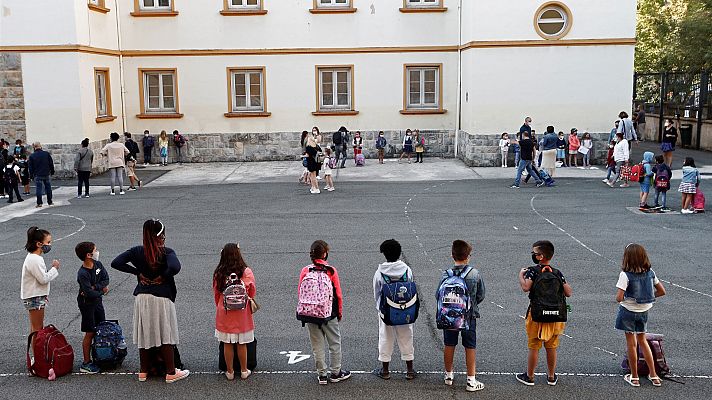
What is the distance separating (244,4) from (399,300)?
22.6 meters

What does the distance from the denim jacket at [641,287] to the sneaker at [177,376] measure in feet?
14.8

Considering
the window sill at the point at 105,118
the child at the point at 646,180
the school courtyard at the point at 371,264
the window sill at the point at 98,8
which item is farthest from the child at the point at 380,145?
the child at the point at 646,180

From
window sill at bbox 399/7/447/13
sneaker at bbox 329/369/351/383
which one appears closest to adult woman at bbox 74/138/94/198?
window sill at bbox 399/7/447/13

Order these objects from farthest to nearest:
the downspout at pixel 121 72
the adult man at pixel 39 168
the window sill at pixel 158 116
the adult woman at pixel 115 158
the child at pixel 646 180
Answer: the window sill at pixel 158 116
the downspout at pixel 121 72
the adult woman at pixel 115 158
the adult man at pixel 39 168
the child at pixel 646 180

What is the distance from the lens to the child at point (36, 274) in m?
7.64

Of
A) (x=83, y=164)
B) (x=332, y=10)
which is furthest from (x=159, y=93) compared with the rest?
(x=83, y=164)

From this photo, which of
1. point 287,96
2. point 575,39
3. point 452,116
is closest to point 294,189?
point 287,96

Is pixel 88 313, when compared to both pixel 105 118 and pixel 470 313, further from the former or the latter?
pixel 105 118

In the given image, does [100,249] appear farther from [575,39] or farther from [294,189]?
[575,39]

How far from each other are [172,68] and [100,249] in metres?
15.2

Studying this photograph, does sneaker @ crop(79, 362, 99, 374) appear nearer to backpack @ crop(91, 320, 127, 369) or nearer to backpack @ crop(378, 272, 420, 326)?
backpack @ crop(91, 320, 127, 369)

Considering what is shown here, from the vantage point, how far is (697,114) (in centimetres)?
3017

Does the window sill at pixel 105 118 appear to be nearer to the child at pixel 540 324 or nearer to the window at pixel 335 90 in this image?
the window at pixel 335 90

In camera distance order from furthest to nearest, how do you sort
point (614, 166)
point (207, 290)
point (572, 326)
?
1. point (614, 166)
2. point (207, 290)
3. point (572, 326)
